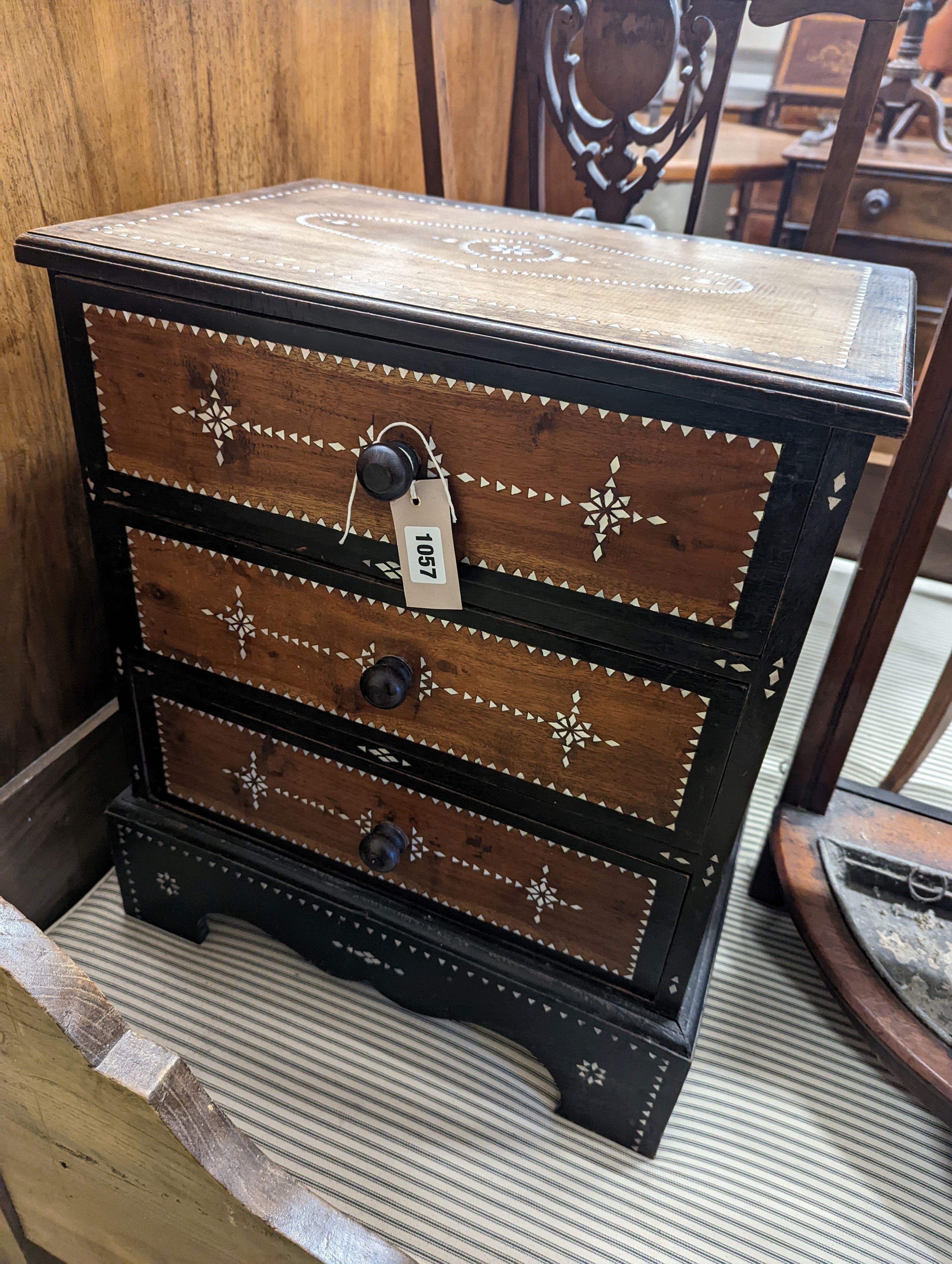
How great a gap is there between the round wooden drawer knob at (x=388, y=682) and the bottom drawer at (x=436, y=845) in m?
0.11

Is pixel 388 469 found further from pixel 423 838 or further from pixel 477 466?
pixel 423 838

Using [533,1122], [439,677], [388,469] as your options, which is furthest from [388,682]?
[533,1122]

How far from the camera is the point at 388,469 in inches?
26.2

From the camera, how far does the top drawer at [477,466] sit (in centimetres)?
62

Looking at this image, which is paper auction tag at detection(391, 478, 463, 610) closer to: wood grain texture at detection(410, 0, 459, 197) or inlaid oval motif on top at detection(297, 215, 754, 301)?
inlaid oval motif on top at detection(297, 215, 754, 301)

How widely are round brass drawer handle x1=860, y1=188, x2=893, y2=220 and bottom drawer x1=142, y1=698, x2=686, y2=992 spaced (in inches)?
63.7

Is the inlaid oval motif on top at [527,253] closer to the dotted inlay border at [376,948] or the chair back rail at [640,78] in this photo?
the chair back rail at [640,78]

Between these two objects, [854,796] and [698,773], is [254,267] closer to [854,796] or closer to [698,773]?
[698,773]

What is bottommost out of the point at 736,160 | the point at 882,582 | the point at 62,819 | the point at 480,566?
the point at 62,819

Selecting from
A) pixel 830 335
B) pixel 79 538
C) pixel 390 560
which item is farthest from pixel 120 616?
pixel 830 335

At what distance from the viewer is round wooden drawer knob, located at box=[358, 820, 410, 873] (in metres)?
0.90

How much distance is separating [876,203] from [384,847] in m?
1.69

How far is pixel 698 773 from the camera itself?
2.40 feet

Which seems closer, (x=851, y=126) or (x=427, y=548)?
(x=427, y=548)
